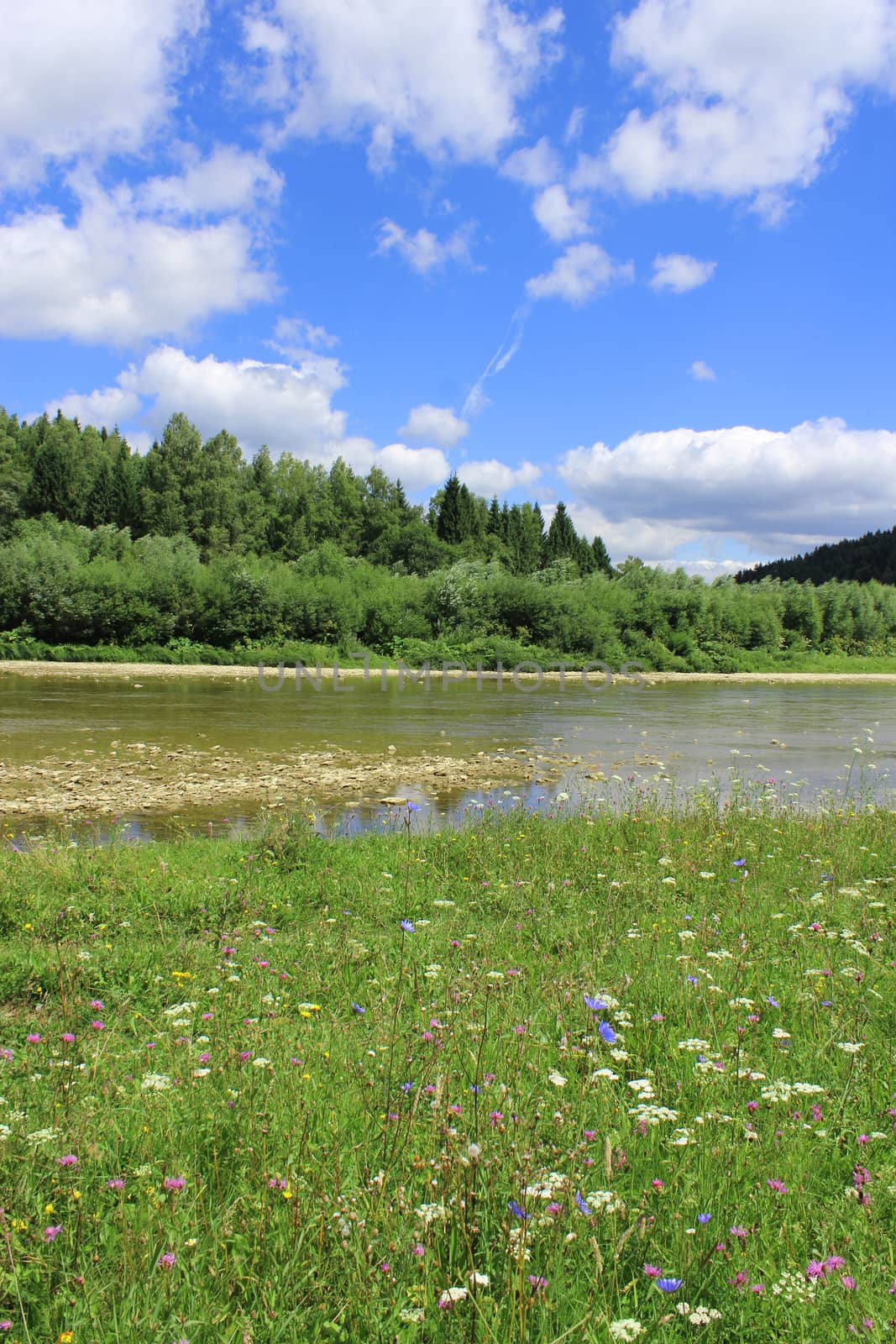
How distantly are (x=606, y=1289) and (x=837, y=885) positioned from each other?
521cm

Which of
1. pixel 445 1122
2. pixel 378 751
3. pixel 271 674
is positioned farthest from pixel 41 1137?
pixel 271 674

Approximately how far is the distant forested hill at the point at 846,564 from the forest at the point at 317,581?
8849 cm

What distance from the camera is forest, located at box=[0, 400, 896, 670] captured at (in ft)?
167

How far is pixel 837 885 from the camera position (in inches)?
260

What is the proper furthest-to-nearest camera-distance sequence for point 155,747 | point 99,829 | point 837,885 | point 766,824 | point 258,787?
point 155,747 → point 258,787 → point 99,829 → point 766,824 → point 837,885

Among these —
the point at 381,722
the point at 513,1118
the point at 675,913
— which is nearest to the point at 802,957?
the point at 675,913

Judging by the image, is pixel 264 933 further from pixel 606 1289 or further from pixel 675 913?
pixel 606 1289

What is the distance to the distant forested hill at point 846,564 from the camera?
164 meters

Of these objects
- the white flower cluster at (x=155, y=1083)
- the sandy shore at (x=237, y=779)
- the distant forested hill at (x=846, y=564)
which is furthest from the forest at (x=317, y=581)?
the distant forested hill at (x=846, y=564)

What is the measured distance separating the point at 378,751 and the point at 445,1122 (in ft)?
52.2

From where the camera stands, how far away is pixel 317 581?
5697 centimetres

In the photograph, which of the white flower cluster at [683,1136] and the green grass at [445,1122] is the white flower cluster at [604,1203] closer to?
the green grass at [445,1122]

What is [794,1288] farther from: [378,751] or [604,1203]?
[378,751]

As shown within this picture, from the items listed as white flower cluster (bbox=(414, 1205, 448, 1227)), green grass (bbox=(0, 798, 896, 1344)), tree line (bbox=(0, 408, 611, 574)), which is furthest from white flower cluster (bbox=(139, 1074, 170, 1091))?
tree line (bbox=(0, 408, 611, 574))
